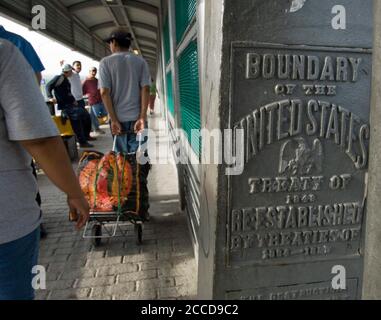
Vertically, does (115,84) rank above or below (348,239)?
above

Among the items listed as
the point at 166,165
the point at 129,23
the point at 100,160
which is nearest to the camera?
the point at 100,160

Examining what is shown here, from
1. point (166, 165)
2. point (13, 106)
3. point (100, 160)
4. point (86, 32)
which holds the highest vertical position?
point (86, 32)

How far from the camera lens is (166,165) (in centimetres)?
709

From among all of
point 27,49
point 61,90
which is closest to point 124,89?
point 27,49

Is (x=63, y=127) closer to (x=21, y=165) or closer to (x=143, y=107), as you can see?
(x=143, y=107)

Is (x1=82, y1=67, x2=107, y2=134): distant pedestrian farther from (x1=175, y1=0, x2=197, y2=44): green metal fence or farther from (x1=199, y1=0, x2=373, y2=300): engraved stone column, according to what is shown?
(x1=199, y1=0, x2=373, y2=300): engraved stone column

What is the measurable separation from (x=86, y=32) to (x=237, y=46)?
1142 cm

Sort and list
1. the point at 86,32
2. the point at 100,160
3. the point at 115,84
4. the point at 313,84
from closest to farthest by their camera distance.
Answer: the point at 313,84 → the point at 100,160 → the point at 115,84 → the point at 86,32

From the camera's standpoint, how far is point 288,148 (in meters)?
1.74

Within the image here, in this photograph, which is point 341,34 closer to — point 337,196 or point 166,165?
point 337,196

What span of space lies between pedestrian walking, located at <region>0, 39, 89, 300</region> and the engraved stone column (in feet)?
2.52

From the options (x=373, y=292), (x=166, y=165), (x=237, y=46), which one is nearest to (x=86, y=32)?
(x=166, y=165)

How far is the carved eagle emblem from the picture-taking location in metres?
1.74

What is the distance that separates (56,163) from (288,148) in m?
1.14
